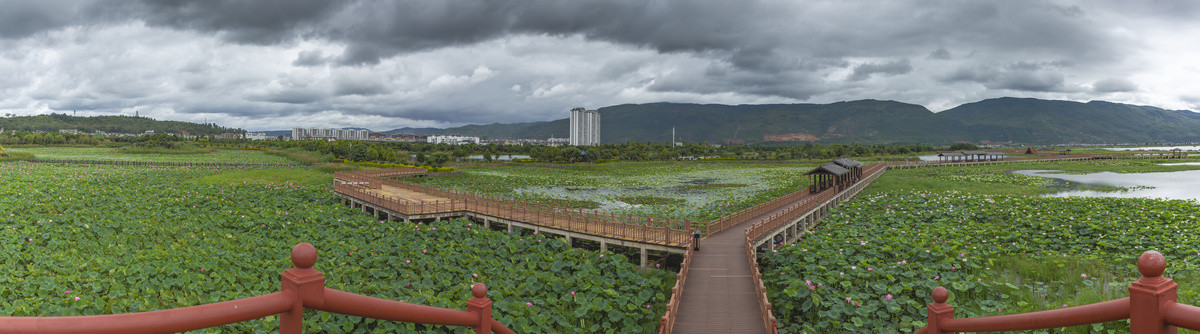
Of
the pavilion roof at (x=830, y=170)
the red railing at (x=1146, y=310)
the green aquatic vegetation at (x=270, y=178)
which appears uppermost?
the red railing at (x=1146, y=310)

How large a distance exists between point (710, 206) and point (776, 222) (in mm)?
11191

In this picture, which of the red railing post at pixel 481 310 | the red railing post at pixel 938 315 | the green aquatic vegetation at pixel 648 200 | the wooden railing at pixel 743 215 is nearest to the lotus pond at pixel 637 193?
the green aquatic vegetation at pixel 648 200

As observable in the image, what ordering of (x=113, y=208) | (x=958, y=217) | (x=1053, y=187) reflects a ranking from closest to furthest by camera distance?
(x=113, y=208)
(x=958, y=217)
(x=1053, y=187)

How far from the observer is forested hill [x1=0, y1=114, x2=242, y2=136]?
143750mm

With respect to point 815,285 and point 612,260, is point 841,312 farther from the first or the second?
point 612,260

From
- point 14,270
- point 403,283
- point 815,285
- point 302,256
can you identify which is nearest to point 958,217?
point 815,285

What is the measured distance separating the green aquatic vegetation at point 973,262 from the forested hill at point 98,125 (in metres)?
192

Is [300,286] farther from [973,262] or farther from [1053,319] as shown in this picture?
[973,262]

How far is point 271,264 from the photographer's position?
14219 mm

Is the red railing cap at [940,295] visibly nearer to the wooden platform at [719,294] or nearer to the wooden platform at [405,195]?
the wooden platform at [719,294]

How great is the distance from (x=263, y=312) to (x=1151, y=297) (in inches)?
157

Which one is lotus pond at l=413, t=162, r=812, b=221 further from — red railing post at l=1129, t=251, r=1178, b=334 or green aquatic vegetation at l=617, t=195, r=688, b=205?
red railing post at l=1129, t=251, r=1178, b=334

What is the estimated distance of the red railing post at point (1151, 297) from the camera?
2.44m

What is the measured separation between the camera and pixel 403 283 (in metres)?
13.0
